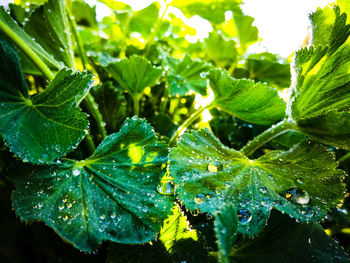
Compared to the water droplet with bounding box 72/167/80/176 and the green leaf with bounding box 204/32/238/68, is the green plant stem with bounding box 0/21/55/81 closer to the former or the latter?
the water droplet with bounding box 72/167/80/176

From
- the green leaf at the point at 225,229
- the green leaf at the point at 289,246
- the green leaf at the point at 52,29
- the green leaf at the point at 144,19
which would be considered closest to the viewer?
the green leaf at the point at 225,229

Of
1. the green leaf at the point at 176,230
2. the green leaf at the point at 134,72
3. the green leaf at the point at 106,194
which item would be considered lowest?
the green leaf at the point at 176,230

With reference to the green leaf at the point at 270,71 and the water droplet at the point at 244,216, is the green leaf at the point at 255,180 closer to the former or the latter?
the water droplet at the point at 244,216

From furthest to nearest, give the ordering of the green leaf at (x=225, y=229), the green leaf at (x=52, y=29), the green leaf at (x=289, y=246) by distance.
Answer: the green leaf at (x=52, y=29) → the green leaf at (x=289, y=246) → the green leaf at (x=225, y=229)

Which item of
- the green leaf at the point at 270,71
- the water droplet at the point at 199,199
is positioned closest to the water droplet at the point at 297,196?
the water droplet at the point at 199,199

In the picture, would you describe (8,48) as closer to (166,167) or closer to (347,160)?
(166,167)

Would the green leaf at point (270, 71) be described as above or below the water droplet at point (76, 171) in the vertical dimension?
below
